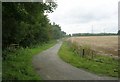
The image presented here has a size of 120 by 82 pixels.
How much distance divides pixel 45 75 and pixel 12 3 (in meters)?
4.46

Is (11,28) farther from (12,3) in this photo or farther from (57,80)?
(57,80)

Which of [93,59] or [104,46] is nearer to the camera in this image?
[93,59]

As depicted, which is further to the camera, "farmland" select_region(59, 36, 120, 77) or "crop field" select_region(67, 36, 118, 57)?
"crop field" select_region(67, 36, 118, 57)

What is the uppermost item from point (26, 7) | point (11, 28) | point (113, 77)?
point (26, 7)

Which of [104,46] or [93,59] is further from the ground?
[93,59]

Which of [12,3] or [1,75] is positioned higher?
[12,3]

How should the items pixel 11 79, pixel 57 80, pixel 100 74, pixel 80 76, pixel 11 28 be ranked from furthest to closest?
pixel 11 28 → pixel 100 74 → pixel 80 76 → pixel 57 80 → pixel 11 79

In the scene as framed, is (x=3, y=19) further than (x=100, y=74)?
Yes

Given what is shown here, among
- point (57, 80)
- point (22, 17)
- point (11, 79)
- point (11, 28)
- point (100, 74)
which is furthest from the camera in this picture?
point (11, 28)

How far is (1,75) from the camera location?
13.0m

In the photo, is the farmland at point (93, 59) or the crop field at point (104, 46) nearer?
the farmland at point (93, 59)

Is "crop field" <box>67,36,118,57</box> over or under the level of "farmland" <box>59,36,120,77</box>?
under

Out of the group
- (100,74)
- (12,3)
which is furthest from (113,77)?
(12,3)

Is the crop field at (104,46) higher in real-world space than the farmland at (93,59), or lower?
lower
